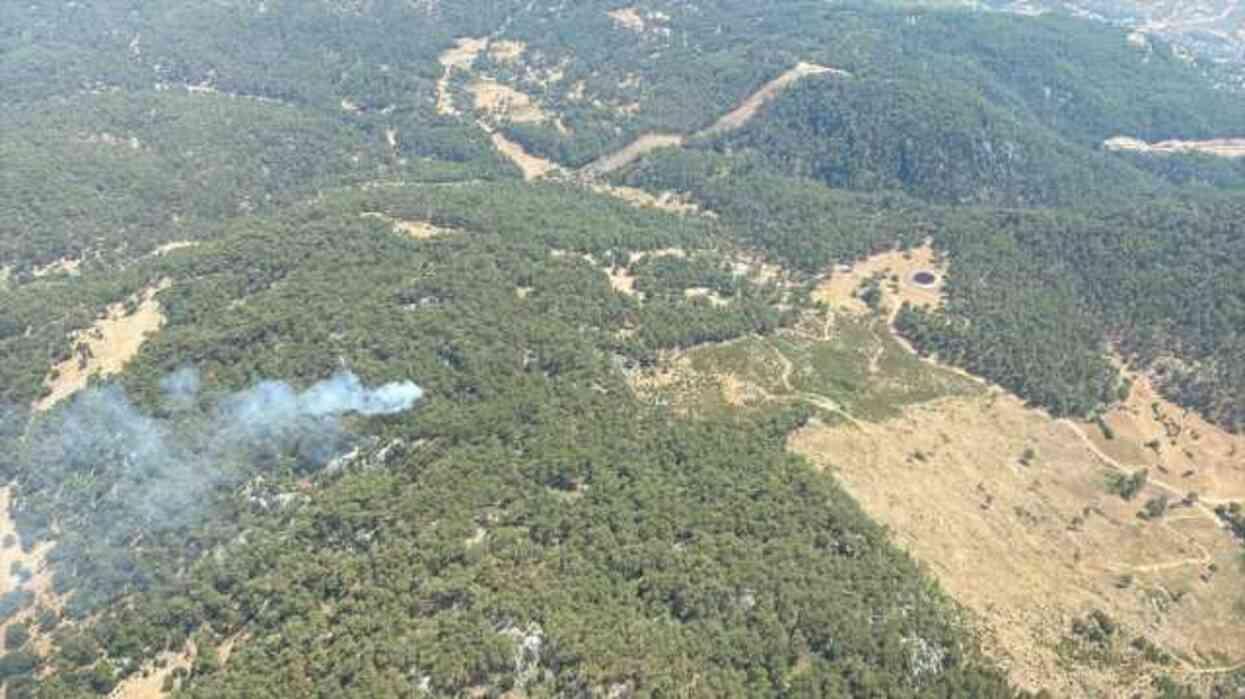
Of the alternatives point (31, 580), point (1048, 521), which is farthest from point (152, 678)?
point (1048, 521)

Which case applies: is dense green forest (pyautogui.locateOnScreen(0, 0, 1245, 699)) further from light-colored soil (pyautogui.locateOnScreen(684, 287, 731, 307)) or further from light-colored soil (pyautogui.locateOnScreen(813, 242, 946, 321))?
light-colored soil (pyautogui.locateOnScreen(813, 242, 946, 321))

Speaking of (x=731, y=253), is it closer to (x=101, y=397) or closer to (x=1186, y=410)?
(x=1186, y=410)

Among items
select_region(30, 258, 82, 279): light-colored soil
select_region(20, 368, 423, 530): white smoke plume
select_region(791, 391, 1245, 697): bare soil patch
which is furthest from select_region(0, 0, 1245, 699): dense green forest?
select_region(791, 391, 1245, 697): bare soil patch

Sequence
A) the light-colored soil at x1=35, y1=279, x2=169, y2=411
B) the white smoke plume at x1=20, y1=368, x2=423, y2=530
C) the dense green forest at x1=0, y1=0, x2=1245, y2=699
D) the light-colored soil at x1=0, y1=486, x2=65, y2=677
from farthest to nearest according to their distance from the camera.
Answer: the light-colored soil at x1=35, y1=279, x2=169, y2=411 < the white smoke plume at x1=20, y1=368, x2=423, y2=530 < the light-colored soil at x1=0, y1=486, x2=65, y2=677 < the dense green forest at x1=0, y1=0, x2=1245, y2=699

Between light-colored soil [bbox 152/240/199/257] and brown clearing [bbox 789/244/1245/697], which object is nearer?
brown clearing [bbox 789/244/1245/697]

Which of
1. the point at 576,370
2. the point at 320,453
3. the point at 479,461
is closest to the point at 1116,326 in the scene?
the point at 576,370

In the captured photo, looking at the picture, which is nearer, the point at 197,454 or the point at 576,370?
the point at 197,454

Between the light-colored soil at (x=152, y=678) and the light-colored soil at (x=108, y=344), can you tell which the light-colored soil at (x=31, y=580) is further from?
the light-colored soil at (x=108, y=344)
